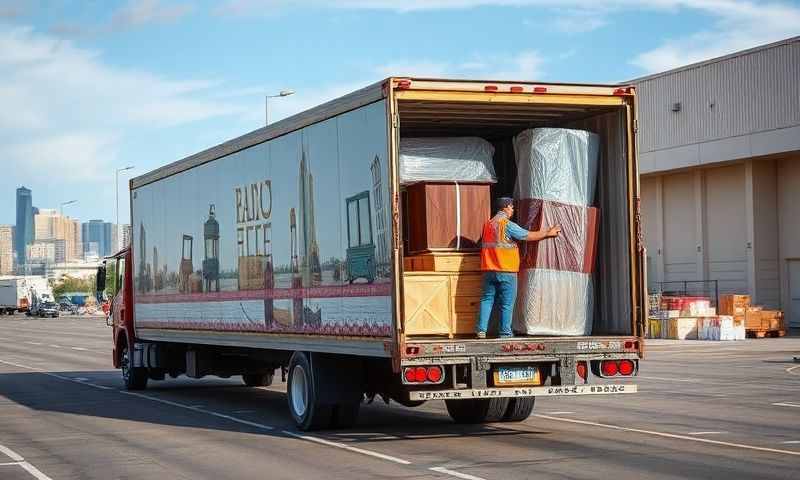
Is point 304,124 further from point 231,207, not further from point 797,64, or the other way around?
point 797,64

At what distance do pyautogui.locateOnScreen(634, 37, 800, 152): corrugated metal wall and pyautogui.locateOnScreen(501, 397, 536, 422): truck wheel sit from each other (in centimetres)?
3261

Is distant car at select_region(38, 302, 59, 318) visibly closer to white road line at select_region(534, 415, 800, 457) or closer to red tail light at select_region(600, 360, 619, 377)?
white road line at select_region(534, 415, 800, 457)

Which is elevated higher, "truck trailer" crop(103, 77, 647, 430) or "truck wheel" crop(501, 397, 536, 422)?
"truck trailer" crop(103, 77, 647, 430)

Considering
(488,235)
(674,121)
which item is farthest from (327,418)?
(674,121)

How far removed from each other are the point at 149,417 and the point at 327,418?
400 centimetres

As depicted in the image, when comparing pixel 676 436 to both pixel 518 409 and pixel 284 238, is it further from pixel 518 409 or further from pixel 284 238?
pixel 284 238

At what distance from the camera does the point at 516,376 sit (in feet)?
46.4

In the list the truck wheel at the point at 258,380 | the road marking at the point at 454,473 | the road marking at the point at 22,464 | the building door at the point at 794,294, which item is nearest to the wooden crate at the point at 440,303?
the road marking at the point at 454,473

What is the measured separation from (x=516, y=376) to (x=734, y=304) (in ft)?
105

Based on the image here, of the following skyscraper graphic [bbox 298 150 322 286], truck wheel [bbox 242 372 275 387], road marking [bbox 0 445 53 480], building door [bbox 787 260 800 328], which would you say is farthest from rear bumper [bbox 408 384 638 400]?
building door [bbox 787 260 800 328]

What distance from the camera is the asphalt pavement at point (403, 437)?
12.2 meters

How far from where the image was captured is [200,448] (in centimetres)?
1434

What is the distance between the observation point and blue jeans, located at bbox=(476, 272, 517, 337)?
14.3 m

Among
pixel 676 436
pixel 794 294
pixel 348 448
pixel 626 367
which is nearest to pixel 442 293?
pixel 348 448
